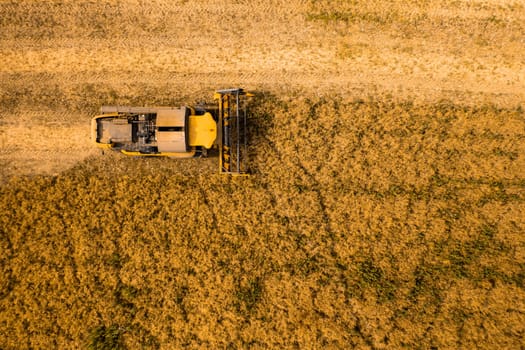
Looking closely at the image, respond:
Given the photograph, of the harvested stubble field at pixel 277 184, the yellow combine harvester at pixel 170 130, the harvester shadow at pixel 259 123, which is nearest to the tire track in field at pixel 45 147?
the harvested stubble field at pixel 277 184

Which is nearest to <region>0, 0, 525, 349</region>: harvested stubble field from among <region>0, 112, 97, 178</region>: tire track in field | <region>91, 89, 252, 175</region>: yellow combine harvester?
<region>0, 112, 97, 178</region>: tire track in field

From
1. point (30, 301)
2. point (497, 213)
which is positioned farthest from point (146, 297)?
point (497, 213)

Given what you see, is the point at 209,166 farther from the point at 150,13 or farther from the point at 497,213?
the point at 497,213

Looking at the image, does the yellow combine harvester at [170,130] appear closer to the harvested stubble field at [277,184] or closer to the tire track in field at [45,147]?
the harvested stubble field at [277,184]

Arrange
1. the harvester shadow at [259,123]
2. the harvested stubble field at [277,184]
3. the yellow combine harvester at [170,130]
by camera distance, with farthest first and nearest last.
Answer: the harvester shadow at [259,123] < the harvested stubble field at [277,184] < the yellow combine harvester at [170,130]

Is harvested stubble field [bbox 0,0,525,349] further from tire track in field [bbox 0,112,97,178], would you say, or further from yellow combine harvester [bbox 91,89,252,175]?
yellow combine harvester [bbox 91,89,252,175]
